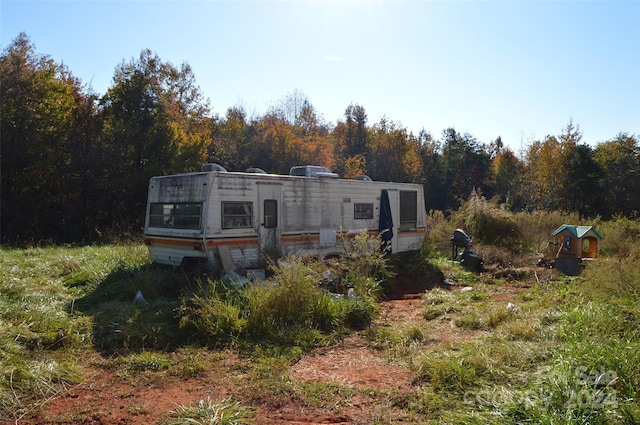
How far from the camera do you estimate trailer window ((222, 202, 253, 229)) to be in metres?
9.16

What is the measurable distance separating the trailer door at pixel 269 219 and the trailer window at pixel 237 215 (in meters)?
0.27

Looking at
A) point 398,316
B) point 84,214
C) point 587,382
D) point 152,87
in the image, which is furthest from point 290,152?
point 587,382

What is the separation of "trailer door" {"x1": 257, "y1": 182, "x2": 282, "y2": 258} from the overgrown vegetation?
4.69ft

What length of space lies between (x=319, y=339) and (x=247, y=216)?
3.88 m

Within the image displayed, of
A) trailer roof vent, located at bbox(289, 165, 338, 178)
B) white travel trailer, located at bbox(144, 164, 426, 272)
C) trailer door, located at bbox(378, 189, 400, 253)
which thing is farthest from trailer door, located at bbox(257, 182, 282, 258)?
trailer door, located at bbox(378, 189, 400, 253)

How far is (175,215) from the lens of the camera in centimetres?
959

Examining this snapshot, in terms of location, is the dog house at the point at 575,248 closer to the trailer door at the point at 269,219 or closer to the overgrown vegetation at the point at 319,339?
the overgrown vegetation at the point at 319,339

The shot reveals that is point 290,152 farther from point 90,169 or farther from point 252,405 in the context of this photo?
point 252,405

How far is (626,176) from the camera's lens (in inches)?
1138

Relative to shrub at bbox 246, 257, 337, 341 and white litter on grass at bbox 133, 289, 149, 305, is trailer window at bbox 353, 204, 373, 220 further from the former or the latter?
white litter on grass at bbox 133, 289, 149, 305

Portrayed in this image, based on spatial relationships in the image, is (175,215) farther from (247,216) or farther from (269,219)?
(269,219)

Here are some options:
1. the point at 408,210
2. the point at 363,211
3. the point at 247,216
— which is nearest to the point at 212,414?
the point at 247,216

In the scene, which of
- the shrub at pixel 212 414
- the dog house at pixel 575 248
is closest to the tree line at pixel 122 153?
the dog house at pixel 575 248

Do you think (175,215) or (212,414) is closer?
(212,414)
